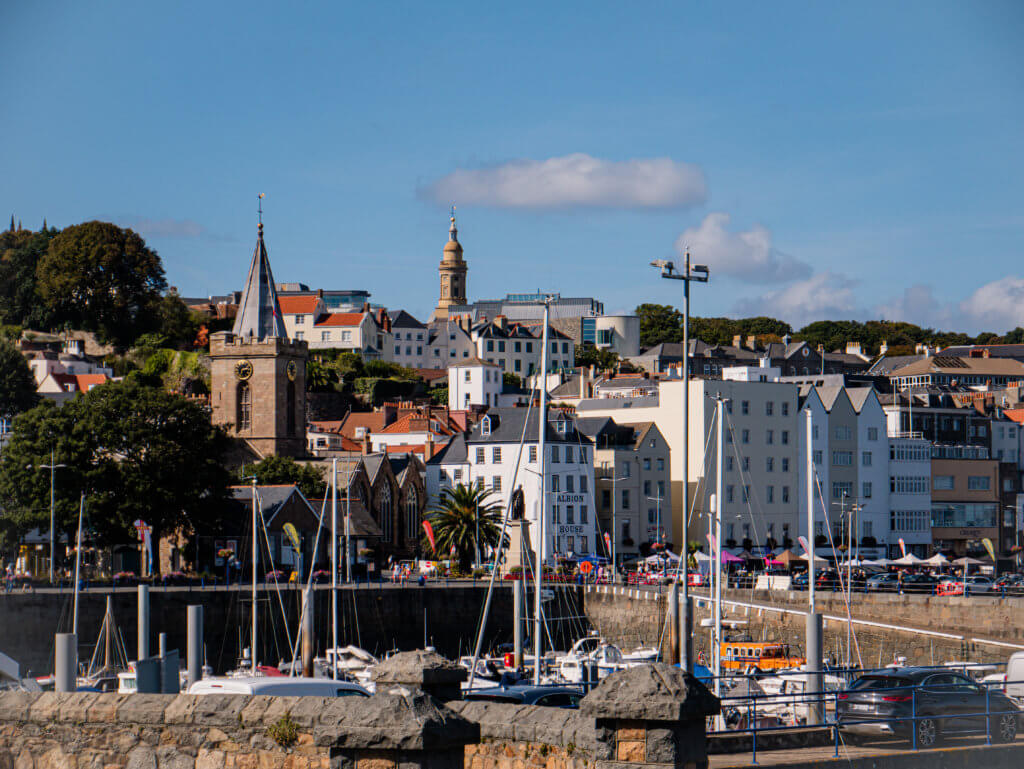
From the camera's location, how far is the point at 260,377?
8681 cm

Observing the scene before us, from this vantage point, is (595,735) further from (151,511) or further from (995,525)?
(995,525)

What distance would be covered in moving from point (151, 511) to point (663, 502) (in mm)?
35643

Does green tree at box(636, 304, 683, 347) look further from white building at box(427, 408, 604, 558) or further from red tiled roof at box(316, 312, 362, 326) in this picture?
white building at box(427, 408, 604, 558)

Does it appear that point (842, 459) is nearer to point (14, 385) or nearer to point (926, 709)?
point (14, 385)

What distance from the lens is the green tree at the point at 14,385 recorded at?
95.6 m

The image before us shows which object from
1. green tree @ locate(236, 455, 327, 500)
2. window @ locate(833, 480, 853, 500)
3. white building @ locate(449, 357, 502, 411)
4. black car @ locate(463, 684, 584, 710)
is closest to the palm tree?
green tree @ locate(236, 455, 327, 500)

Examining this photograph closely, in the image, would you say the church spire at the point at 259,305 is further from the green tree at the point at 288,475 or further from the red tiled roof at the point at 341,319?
the red tiled roof at the point at 341,319

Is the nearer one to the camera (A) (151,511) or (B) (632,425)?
(A) (151,511)

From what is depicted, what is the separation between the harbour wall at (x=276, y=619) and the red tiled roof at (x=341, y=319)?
88.4m

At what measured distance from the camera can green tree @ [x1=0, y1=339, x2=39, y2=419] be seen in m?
95.6

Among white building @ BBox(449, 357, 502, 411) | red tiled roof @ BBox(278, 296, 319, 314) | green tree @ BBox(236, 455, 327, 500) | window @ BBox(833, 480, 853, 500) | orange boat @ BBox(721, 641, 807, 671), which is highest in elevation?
red tiled roof @ BBox(278, 296, 319, 314)

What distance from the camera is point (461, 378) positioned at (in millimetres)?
129000

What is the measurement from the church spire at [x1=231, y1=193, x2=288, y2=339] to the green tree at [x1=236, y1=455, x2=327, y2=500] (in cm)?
1045

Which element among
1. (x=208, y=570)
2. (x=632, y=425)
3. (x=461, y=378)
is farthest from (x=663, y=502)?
(x=461, y=378)
